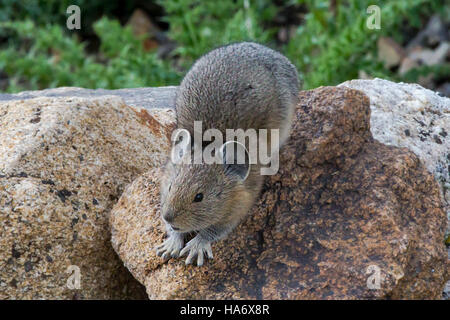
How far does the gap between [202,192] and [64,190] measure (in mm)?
1377

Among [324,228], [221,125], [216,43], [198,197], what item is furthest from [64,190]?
[216,43]

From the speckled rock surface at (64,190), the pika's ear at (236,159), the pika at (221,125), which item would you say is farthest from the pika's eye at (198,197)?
the speckled rock surface at (64,190)

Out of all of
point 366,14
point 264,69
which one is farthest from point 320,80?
point 264,69

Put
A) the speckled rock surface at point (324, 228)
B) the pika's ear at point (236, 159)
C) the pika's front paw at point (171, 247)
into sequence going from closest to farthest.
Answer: the speckled rock surface at point (324, 228), the pika's front paw at point (171, 247), the pika's ear at point (236, 159)

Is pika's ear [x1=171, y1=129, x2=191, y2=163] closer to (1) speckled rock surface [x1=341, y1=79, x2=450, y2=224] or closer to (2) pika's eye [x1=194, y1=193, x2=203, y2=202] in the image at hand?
(2) pika's eye [x1=194, y1=193, x2=203, y2=202]

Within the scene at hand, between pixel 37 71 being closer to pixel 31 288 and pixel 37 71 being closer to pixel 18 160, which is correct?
pixel 18 160

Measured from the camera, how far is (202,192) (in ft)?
14.8

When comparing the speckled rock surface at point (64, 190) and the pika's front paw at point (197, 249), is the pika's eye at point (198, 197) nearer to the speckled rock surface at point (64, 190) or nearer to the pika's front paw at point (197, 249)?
the pika's front paw at point (197, 249)

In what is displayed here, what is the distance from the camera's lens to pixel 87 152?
5410 mm

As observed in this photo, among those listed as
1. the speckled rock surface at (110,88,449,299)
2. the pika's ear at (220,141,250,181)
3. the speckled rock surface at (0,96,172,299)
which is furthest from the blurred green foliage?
the pika's ear at (220,141,250,181)

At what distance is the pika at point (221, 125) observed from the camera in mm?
4492

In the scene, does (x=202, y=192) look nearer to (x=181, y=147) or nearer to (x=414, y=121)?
(x=181, y=147)

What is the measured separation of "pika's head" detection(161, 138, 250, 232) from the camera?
442 cm
